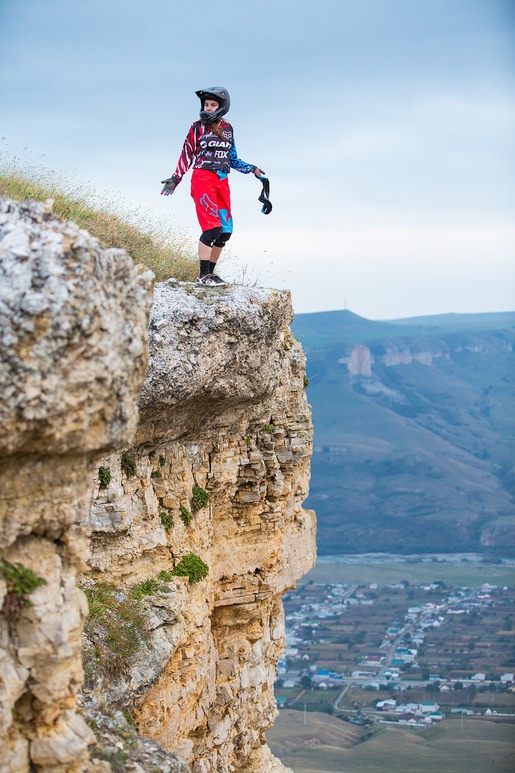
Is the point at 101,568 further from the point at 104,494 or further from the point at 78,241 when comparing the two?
the point at 78,241

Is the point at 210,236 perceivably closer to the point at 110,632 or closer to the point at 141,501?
the point at 141,501

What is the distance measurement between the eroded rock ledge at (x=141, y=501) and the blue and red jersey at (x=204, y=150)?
1485 millimetres

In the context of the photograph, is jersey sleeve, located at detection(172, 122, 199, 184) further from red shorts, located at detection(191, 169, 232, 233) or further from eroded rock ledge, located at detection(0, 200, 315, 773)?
eroded rock ledge, located at detection(0, 200, 315, 773)

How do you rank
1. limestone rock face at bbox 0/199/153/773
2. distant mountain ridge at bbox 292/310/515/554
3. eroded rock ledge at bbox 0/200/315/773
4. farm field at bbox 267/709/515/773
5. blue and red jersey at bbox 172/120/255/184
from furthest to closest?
distant mountain ridge at bbox 292/310/515/554, farm field at bbox 267/709/515/773, blue and red jersey at bbox 172/120/255/184, eroded rock ledge at bbox 0/200/315/773, limestone rock face at bbox 0/199/153/773

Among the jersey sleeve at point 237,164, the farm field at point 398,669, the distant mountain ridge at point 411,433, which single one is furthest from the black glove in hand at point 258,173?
the distant mountain ridge at point 411,433

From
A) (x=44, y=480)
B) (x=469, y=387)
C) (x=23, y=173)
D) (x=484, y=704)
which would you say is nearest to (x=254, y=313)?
(x=23, y=173)

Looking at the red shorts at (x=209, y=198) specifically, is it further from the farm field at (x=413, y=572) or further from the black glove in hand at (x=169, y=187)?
the farm field at (x=413, y=572)

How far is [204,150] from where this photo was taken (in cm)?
1236

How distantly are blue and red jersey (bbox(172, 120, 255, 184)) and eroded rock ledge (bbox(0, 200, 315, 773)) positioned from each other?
1.48 m

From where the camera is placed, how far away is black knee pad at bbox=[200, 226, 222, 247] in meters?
12.5

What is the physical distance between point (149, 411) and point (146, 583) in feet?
7.38

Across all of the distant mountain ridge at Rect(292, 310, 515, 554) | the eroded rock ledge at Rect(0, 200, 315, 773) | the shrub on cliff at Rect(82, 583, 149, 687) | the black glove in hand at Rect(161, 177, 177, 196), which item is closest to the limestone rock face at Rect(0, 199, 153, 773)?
the eroded rock ledge at Rect(0, 200, 315, 773)

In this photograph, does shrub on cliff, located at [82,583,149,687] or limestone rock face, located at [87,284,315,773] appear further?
limestone rock face, located at [87,284,315,773]

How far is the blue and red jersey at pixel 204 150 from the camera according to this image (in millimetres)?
12328
